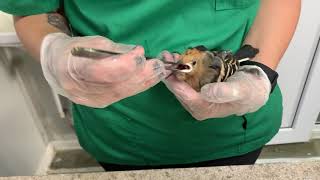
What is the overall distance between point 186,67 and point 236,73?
8 cm

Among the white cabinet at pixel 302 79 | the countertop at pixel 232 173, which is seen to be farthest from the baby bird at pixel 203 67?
the white cabinet at pixel 302 79

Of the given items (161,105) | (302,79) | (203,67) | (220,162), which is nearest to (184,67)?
(203,67)

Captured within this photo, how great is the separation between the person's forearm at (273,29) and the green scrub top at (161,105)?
21mm

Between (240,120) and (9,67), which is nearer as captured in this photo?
(240,120)

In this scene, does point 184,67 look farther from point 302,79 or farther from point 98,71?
point 302,79

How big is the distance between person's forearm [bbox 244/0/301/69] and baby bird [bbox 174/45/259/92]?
118 mm

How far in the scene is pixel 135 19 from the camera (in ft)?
2.00

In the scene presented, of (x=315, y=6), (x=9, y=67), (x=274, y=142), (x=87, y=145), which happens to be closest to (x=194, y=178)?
(x=87, y=145)

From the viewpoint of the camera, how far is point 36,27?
683 mm

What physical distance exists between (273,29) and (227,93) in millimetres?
215

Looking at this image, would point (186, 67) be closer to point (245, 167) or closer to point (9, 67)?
point (245, 167)

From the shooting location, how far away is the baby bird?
1.73 feet

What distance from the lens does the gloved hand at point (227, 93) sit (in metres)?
0.52

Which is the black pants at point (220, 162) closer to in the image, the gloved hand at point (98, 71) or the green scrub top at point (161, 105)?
the green scrub top at point (161, 105)
